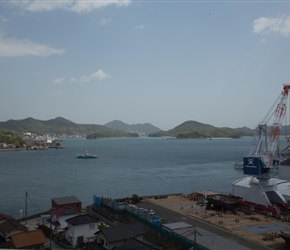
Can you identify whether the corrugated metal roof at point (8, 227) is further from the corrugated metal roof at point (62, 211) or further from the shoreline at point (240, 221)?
the shoreline at point (240, 221)

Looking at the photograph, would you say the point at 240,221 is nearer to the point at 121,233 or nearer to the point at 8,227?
the point at 121,233

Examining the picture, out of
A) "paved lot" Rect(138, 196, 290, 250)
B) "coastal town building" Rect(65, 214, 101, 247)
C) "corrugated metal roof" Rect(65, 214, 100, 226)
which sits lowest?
"paved lot" Rect(138, 196, 290, 250)

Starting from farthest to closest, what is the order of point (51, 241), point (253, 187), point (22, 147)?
point (22, 147)
point (253, 187)
point (51, 241)

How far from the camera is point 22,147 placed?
304 ft

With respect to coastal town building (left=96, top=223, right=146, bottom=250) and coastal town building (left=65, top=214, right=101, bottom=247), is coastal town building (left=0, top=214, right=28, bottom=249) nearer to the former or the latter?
coastal town building (left=65, top=214, right=101, bottom=247)

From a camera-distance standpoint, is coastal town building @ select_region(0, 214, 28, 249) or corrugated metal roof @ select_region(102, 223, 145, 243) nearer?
corrugated metal roof @ select_region(102, 223, 145, 243)

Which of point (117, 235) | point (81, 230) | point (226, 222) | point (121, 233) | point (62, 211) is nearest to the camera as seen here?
point (117, 235)

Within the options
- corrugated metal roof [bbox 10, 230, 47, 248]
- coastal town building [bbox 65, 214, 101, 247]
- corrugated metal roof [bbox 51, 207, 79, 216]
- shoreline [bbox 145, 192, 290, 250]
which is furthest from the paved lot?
corrugated metal roof [bbox 10, 230, 47, 248]

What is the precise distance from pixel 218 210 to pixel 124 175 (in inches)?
878

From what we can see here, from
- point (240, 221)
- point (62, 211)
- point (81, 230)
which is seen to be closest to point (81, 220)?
point (81, 230)

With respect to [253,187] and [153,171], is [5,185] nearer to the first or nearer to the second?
[153,171]

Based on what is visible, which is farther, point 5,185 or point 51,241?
point 5,185

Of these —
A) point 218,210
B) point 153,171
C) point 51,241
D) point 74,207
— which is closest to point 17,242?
point 51,241

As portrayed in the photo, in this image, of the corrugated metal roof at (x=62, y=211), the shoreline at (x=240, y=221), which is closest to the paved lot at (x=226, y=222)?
the shoreline at (x=240, y=221)
